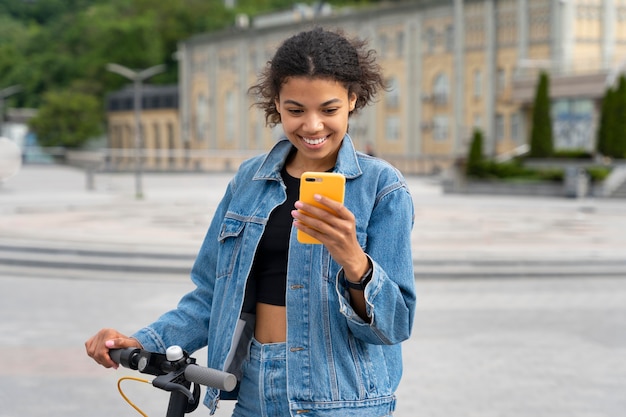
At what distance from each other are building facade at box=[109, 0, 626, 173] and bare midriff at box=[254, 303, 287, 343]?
40071mm

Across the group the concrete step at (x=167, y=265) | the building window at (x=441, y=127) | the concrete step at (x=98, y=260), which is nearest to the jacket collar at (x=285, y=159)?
the concrete step at (x=167, y=265)

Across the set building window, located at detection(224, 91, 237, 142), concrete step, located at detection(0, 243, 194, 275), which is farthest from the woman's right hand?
building window, located at detection(224, 91, 237, 142)

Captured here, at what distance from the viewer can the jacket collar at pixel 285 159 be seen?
298 centimetres

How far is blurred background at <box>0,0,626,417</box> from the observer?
8219 mm

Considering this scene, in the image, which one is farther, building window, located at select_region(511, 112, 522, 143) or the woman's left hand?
building window, located at select_region(511, 112, 522, 143)

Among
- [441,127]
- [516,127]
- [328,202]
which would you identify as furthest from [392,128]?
[328,202]

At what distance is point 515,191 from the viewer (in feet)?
122

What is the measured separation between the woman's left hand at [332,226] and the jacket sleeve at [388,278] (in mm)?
127

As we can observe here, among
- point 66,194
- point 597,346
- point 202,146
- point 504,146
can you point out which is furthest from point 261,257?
point 202,146

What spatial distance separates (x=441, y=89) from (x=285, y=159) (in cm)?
5531

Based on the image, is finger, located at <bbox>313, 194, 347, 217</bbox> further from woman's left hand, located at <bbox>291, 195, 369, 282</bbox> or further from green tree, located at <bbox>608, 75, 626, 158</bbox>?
green tree, located at <bbox>608, 75, 626, 158</bbox>

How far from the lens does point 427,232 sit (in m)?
20.8

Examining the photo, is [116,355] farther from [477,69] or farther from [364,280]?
[477,69]

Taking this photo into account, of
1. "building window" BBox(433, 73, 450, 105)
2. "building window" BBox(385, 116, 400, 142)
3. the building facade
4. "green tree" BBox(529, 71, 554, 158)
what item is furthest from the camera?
"building window" BBox(385, 116, 400, 142)
